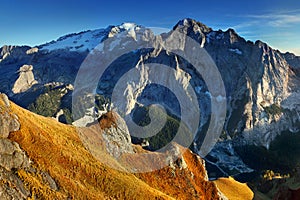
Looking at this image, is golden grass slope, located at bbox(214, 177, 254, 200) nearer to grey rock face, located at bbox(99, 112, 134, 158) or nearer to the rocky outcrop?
grey rock face, located at bbox(99, 112, 134, 158)

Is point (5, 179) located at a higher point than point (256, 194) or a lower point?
higher

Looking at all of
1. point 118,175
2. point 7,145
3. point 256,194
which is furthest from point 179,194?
point 256,194

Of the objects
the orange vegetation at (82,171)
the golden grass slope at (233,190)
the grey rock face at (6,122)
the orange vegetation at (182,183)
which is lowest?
the golden grass slope at (233,190)

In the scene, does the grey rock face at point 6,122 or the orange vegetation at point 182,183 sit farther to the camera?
the orange vegetation at point 182,183

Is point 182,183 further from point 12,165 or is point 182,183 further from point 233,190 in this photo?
point 233,190

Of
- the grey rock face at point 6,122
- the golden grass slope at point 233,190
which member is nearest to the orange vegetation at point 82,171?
the grey rock face at point 6,122

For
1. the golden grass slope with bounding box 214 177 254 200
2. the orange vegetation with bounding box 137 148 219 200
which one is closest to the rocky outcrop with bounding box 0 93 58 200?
the orange vegetation with bounding box 137 148 219 200

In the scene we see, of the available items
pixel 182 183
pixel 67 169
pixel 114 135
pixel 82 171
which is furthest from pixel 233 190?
pixel 67 169

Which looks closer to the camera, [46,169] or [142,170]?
[46,169]

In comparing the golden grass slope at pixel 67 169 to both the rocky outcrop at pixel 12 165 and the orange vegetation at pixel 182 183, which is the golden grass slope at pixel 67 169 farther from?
the orange vegetation at pixel 182 183

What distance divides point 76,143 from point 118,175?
31.7ft

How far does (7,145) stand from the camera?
4619 centimetres

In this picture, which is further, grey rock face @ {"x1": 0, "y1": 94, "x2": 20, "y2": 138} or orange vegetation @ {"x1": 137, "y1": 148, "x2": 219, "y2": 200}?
orange vegetation @ {"x1": 137, "y1": 148, "x2": 219, "y2": 200}

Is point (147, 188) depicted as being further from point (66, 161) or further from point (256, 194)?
point (256, 194)
